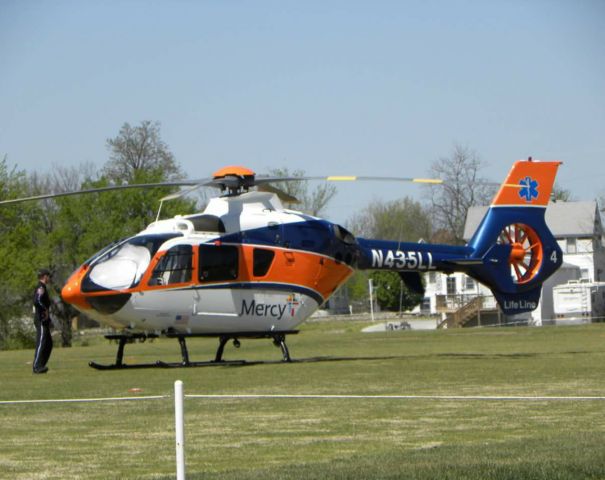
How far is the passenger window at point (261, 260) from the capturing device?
24.5m

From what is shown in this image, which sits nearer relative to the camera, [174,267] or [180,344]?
[174,267]

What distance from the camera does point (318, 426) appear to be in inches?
510

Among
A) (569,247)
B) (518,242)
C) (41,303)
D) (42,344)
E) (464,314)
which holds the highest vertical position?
(569,247)

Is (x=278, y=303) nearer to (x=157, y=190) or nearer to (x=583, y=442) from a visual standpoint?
(x=583, y=442)

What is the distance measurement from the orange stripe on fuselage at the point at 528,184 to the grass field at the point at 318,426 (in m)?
6.41

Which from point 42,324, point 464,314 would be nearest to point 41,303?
point 42,324

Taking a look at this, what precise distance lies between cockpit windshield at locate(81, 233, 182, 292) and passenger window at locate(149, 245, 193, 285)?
0.25 m

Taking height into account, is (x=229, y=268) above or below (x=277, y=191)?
below

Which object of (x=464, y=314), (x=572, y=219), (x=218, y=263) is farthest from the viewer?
(x=572, y=219)

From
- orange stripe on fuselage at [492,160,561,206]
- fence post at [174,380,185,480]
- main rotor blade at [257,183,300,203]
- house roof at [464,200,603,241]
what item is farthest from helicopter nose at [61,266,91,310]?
house roof at [464,200,603,241]

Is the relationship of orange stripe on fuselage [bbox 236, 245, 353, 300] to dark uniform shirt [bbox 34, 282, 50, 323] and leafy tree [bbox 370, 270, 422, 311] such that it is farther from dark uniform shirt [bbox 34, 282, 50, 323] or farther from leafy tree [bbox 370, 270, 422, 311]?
leafy tree [bbox 370, 270, 422, 311]

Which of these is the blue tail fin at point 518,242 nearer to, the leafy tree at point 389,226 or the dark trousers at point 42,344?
the dark trousers at point 42,344

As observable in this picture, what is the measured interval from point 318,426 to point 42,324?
37.6 ft

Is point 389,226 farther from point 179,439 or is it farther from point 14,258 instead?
Answer: point 179,439
